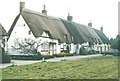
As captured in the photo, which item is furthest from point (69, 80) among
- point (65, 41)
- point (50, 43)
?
point (65, 41)

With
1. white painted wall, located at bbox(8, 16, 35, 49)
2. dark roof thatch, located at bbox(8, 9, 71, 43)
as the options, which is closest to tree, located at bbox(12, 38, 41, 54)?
white painted wall, located at bbox(8, 16, 35, 49)

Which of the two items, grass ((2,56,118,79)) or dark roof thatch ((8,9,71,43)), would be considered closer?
grass ((2,56,118,79))

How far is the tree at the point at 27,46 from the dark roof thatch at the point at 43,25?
1421 millimetres

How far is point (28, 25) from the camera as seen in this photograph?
48344 mm

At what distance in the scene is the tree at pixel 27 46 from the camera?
46.7 meters

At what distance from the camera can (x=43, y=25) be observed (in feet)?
171

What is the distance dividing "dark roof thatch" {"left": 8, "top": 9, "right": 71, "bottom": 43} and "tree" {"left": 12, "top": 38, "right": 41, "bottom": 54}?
1.42 metres

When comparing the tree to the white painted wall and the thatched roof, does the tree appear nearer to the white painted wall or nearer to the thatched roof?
the white painted wall

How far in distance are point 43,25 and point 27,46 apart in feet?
20.5

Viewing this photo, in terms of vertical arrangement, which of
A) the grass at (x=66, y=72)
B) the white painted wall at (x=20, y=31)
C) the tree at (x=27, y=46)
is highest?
the white painted wall at (x=20, y=31)

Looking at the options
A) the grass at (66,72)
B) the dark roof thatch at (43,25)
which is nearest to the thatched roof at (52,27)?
the dark roof thatch at (43,25)

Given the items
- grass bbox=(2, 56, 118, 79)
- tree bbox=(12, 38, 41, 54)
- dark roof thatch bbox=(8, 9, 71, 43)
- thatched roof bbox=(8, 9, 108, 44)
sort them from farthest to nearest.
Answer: thatched roof bbox=(8, 9, 108, 44), dark roof thatch bbox=(8, 9, 71, 43), tree bbox=(12, 38, 41, 54), grass bbox=(2, 56, 118, 79)

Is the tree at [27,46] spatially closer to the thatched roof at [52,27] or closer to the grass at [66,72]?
the thatched roof at [52,27]

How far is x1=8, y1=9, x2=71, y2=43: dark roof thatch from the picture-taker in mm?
49031
